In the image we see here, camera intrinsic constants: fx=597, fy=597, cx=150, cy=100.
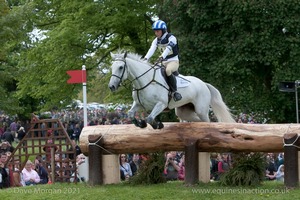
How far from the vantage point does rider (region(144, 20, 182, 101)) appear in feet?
37.3

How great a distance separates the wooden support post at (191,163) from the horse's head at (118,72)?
1816mm

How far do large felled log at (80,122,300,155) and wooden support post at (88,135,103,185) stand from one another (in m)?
0.12

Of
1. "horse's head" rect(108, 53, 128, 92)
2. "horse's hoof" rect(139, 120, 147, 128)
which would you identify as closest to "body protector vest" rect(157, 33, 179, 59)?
"horse's head" rect(108, 53, 128, 92)

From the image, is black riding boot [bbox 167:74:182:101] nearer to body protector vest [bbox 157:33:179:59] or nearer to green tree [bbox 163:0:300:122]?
body protector vest [bbox 157:33:179:59]

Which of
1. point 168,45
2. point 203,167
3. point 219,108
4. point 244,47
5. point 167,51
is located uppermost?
point 244,47

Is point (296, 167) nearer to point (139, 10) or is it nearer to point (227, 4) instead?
point (227, 4)

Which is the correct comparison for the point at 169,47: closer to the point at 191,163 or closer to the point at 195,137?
the point at 195,137

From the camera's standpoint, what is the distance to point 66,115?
47469 millimetres

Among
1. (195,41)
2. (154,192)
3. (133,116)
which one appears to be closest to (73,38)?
(195,41)

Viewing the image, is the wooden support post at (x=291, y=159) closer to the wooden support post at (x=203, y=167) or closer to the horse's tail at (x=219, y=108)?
the wooden support post at (x=203, y=167)

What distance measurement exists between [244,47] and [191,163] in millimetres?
12770

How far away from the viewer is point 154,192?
10758mm

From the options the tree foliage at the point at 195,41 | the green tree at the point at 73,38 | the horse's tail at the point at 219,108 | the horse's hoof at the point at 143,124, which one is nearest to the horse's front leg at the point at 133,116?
the horse's hoof at the point at 143,124

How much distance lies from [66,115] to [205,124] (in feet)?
121
